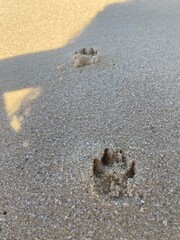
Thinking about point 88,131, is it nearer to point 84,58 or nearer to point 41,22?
point 84,58

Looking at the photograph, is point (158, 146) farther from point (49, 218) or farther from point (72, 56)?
point (72, 56)

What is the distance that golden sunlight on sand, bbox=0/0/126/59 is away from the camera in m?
3.43

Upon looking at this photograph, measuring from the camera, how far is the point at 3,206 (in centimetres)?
179

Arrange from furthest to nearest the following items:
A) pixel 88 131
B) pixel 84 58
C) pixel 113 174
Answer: pixel 84 58 → pixel 88 131 → pixel 113 174

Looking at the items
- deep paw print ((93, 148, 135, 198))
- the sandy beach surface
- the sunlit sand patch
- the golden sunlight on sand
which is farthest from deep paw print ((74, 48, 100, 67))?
deep paw print ((93, 148, 135, 198))

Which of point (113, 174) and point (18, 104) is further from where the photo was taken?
point (18, 104)

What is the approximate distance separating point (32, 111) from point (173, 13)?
2.19 m

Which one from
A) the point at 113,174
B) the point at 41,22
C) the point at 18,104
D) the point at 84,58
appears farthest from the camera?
the point at 41,22

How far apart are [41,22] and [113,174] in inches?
101

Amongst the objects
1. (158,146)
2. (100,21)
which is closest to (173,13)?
(100,21)

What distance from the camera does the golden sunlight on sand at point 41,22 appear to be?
11.2 feet

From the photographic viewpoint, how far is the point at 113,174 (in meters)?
1.79

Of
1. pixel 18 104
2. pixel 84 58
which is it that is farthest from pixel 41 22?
pixel 18 104

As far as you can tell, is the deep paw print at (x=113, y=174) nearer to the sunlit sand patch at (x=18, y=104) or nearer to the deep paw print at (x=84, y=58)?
the sunlit sand patch at (x=18, y=104)
